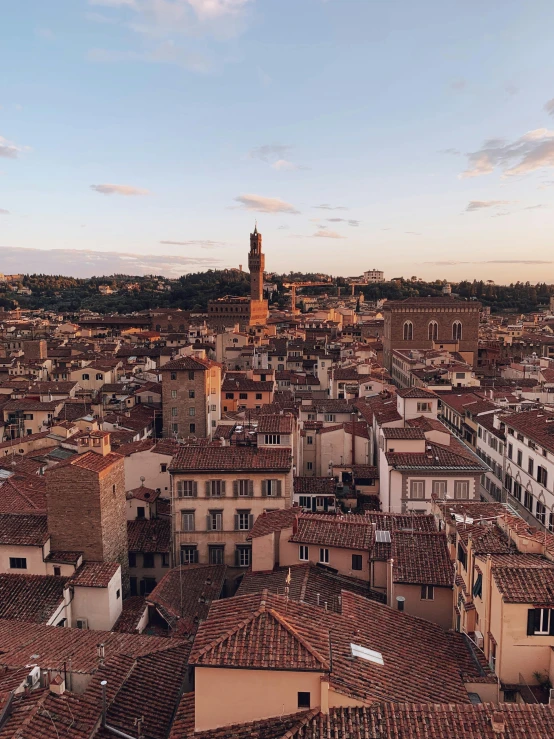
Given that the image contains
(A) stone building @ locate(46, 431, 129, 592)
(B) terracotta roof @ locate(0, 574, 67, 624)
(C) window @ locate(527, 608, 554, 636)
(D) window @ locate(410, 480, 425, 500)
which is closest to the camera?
(C) window @ locate(527, 608, 554, 636)

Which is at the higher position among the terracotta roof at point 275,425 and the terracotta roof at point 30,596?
the terracotta roof at point 275,425

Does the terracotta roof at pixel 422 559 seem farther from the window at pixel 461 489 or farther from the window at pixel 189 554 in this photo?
the window at pixel 189 554

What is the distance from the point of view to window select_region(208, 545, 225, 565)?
21391mm

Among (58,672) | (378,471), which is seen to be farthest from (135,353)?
(58,672)

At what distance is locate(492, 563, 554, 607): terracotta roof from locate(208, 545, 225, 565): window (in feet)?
39.4

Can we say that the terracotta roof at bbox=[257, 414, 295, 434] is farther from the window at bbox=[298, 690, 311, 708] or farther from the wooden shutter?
the window at bbox=[298, 690, 311, 708]

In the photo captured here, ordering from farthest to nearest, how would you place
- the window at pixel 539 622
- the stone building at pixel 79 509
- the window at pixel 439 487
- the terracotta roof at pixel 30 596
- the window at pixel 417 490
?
1. the window at pixel 417 490
2. the window at pixel 439 487
3. the stone building at pixel 79 509
4. the terracotta roof at pixel 30 596
5. the window at pixel 539 622

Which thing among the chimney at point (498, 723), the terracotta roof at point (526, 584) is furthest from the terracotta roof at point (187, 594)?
the chimney at point (498, 723)

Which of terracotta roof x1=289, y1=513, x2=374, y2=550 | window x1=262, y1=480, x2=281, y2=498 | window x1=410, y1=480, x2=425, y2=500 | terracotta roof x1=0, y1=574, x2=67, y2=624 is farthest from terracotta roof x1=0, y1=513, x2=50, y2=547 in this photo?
window x1=410, y1=480, x2=425, y2=500

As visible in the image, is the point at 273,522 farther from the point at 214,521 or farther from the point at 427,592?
the point at 427,592

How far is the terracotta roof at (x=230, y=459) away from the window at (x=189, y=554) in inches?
110

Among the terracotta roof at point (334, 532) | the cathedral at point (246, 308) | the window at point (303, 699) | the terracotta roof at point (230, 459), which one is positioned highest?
the cathedral at point (246, 308)

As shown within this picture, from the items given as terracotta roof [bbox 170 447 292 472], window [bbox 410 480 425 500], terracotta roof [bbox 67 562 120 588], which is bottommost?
terracotta roof [bbox 67 562 120 588]

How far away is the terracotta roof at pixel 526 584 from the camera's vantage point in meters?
10.8
